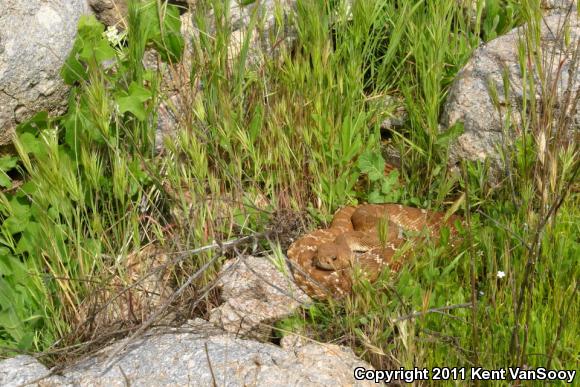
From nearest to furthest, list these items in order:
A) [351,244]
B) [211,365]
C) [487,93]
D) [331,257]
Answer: [211,365] → [331,257] → [351,244] → [487,93]

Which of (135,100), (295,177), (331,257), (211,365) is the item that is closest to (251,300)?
(331,257)

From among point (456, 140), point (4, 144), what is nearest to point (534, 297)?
point (456, 140)

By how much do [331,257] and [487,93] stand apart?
141cm

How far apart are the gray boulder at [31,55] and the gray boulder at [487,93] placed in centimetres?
238

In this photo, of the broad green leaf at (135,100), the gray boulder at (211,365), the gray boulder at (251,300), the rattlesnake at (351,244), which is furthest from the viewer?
the broad green leaf at (135,100)

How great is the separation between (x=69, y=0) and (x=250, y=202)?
172 cm

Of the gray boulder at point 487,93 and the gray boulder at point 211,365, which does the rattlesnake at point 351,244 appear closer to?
the gray boulder at point 487,93

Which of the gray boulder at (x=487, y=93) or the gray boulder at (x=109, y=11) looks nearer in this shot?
the gray boulder at (x=487, y=93)

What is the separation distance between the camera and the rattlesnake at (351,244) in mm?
4535

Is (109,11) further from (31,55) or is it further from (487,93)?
(487,93)

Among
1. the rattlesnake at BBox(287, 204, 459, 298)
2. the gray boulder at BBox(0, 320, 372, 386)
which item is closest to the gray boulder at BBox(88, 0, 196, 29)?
the rattlesnake at BBox(287, 204, 459, 298)

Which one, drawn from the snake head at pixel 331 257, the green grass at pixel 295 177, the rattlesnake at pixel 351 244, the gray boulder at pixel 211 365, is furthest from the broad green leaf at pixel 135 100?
the gray boulder at pixel 211 365

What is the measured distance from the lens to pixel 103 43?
192 inches

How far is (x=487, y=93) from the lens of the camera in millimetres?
5094
